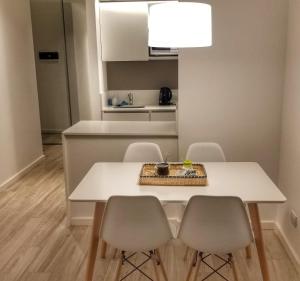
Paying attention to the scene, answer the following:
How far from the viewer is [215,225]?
6.66ft

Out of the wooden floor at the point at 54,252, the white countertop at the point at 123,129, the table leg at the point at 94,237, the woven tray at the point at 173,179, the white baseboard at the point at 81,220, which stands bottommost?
the wooden floor at the point at 54,252

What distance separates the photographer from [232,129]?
126 inches

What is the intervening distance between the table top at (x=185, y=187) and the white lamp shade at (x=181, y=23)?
89 centimetres

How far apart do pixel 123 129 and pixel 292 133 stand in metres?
1.45

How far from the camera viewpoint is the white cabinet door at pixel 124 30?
17.2 ft

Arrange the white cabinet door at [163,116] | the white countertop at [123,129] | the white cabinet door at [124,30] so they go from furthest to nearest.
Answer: the white cabinet door at [163,116]
the white cabinet door at [124,30]
the white countertop at [123,129]

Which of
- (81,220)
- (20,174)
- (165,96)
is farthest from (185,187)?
(165,96)

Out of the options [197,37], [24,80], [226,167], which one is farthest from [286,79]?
[24,80]

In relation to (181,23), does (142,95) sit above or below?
below

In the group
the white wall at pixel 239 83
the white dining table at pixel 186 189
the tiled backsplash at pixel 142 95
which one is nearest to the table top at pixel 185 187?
the white dining table at pixel 186 189

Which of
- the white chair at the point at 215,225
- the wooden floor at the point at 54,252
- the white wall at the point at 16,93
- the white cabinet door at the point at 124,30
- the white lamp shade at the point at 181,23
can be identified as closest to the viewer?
the white chair at the point at 215,225

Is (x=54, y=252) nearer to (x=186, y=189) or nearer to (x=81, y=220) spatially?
(x=81, y=220)

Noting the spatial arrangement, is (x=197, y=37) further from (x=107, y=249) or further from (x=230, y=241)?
(x=107, y=249)

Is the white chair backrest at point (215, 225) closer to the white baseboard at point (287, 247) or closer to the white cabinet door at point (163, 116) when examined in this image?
the white baseboard at point (287, 247)
